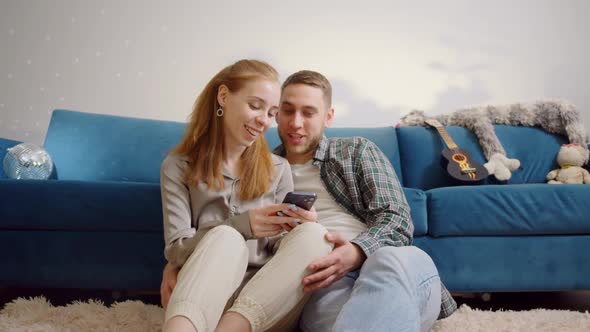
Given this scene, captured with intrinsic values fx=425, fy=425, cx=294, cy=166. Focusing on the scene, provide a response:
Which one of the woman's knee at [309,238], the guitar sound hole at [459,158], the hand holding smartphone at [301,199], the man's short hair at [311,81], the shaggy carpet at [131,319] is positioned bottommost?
the shaggy carpet at [131,319]

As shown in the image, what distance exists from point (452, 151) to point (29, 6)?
2350mm

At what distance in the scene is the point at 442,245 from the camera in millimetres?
1424

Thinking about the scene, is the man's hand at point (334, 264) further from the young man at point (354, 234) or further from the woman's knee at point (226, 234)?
the woman's knee at point (226, 234)

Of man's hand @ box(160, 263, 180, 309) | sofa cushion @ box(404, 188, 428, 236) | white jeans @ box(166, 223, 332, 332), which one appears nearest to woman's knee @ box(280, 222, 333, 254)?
white jeans @ box(166, 223, 332, 332)

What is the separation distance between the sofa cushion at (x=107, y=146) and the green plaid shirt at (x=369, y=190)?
1.00 meters

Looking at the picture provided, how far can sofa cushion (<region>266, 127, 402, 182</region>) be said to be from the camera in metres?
2.03

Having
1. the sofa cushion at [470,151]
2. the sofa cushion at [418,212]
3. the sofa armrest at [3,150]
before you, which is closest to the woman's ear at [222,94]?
the sofa cushion at [418,212]

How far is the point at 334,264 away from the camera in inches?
34.3

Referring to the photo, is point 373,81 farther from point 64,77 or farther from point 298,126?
point 64,77

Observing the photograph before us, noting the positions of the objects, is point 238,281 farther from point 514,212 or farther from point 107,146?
point 107,146

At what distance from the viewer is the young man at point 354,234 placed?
29.3 inches

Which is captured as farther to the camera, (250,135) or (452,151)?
(452,151)

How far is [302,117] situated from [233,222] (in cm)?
42

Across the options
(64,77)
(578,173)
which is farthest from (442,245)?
(64,77)
